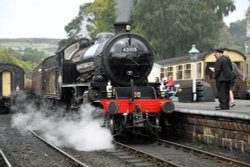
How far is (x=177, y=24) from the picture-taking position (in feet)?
119

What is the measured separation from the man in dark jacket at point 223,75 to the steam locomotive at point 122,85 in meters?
1.29

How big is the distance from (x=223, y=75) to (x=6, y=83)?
15815mm

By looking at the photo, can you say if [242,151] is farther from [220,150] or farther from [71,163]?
[71,163]

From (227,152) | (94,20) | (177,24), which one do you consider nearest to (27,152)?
(227,152)

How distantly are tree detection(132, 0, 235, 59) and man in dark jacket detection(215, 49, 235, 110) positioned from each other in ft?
86.4

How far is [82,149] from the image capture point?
376 inches

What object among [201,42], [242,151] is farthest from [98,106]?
[201,42]

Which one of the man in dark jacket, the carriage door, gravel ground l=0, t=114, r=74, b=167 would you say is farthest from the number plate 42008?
the carriage door

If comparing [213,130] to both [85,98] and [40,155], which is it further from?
[40,155]

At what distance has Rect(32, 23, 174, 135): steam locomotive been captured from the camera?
9.95 meters

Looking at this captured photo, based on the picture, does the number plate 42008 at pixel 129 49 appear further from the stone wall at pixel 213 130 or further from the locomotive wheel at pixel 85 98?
the stone wall at pixel 213 130

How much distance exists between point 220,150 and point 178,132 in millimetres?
2548

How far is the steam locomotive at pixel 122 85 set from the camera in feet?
32.6

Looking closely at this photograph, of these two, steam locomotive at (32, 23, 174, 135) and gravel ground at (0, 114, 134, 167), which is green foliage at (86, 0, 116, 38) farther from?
gravel ground at (0, 114, 134, 167)
